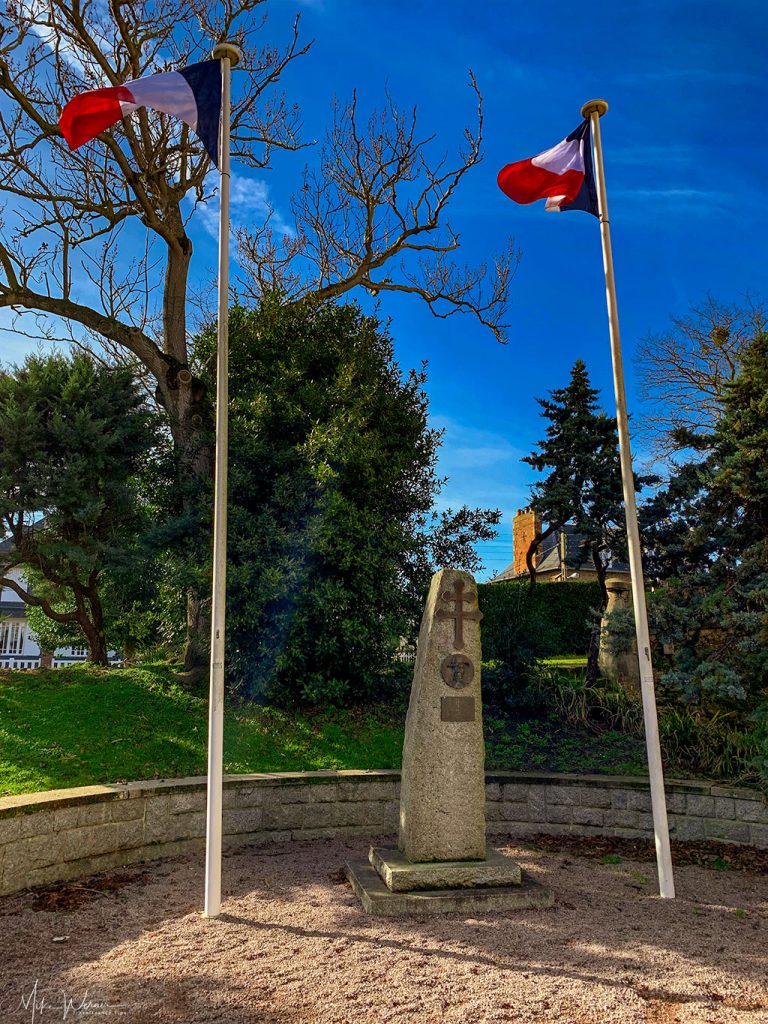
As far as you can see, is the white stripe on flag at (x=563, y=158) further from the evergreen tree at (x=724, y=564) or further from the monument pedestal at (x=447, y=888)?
the monument pedestal at (x=447, y=888)

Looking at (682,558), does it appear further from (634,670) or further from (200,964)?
(200,964)

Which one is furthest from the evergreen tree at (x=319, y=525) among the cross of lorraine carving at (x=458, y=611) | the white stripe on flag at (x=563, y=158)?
the white stripe on flag at (x=563, y=158)

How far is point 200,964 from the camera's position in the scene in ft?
12.0

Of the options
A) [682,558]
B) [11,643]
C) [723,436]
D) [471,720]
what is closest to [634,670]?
[682,558]

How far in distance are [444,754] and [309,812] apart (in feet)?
6.79

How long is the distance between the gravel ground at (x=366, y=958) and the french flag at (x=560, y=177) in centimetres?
563

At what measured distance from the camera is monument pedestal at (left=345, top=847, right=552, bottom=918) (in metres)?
4.46

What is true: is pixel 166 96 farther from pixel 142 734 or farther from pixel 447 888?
pixel 447 888

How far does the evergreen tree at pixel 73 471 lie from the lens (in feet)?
30.3

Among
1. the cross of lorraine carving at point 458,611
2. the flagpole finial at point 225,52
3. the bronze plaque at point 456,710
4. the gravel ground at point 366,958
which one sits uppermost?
the flagpole finial at point 225,52

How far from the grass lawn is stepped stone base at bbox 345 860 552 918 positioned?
237 cm

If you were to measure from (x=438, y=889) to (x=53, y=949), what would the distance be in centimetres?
240

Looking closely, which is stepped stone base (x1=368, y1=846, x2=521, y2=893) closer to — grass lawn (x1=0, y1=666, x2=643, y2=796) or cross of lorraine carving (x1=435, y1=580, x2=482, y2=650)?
cross of lorraine carving (x1=435, y1=580, x2=482, y2=650)

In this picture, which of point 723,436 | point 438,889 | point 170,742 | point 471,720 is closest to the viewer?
point 438,889
